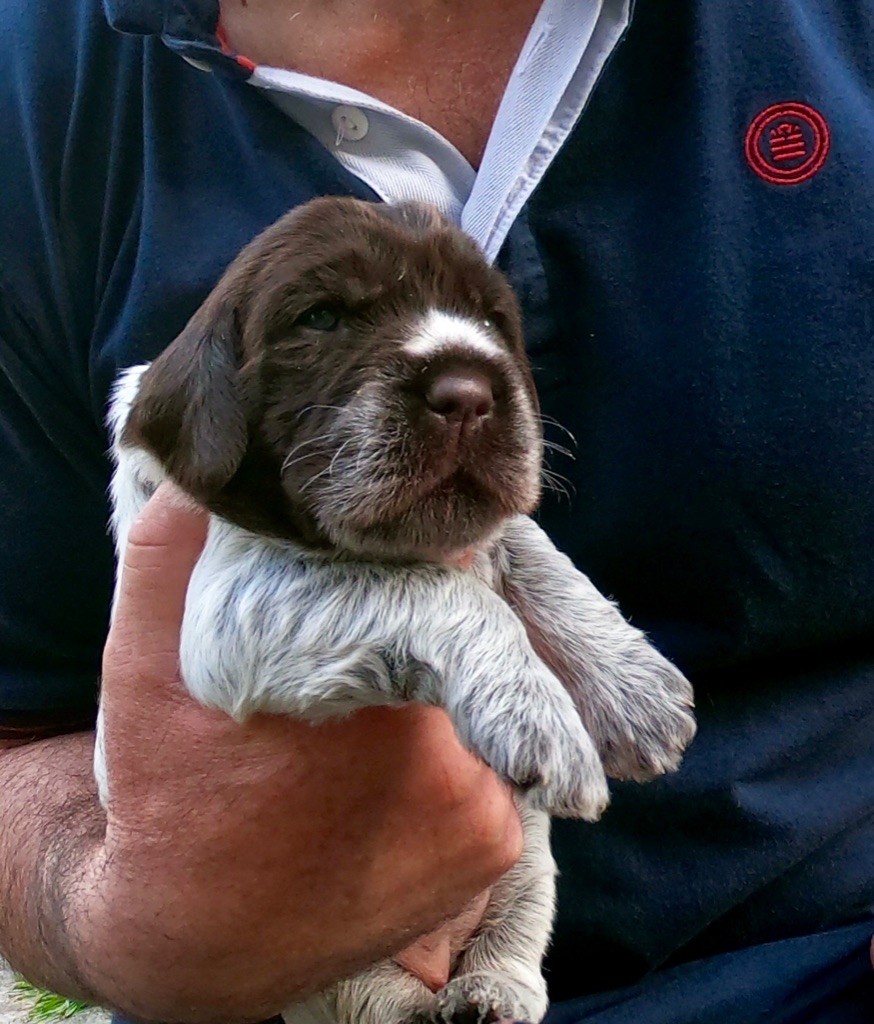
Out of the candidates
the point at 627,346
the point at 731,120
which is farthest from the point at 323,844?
the point at 731,120

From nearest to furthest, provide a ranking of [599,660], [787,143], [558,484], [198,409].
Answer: [198,409] → [599,660] → [787,143] → [558,484]

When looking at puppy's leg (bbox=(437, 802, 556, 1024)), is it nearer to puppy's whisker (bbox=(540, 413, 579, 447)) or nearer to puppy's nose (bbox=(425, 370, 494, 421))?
puppy's whisker (bbox=(540, 413, 579, 447))

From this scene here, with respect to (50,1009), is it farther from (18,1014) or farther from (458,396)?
(458,396)

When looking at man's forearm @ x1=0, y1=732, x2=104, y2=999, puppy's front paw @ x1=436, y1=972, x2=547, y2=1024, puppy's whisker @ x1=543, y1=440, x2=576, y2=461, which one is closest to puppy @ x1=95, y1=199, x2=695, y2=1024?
puppy's whisker @ x1=543, y1=440, x2=576, y2=461

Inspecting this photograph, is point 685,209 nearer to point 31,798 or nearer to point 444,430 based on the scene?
point 444,430

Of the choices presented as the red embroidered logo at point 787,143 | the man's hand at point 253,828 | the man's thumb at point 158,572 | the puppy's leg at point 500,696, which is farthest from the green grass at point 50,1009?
the red embroidered logo at point 787,143

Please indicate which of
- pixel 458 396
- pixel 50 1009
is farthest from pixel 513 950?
pixel 50 1009
